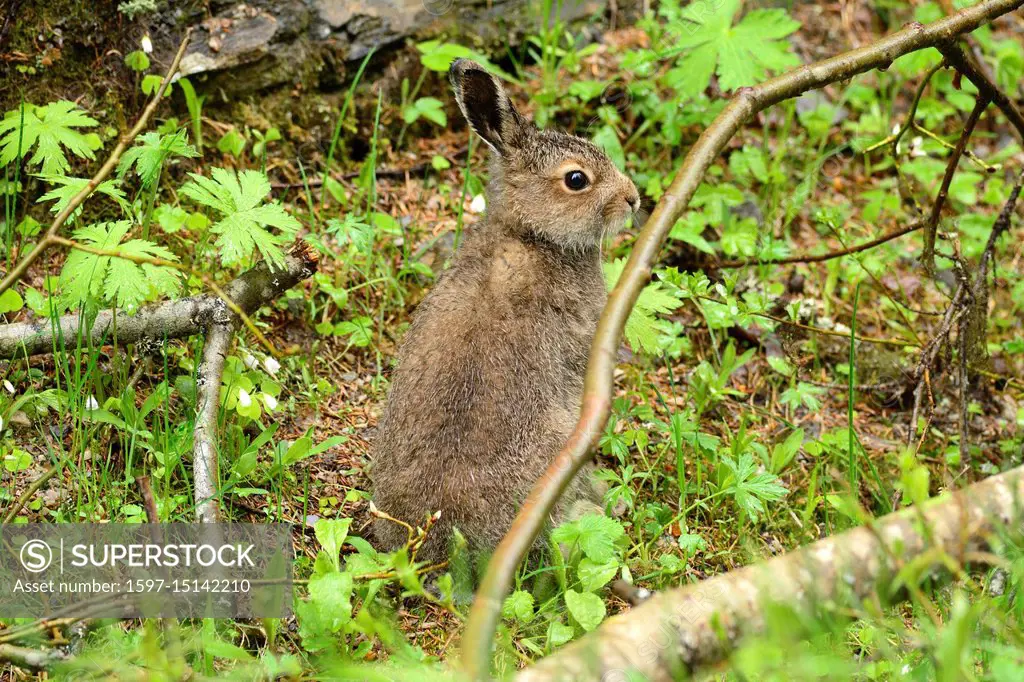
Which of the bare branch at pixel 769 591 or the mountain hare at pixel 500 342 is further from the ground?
the mountain hare at pixel 500 342

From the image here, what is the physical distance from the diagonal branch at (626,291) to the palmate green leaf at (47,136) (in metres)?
2.68

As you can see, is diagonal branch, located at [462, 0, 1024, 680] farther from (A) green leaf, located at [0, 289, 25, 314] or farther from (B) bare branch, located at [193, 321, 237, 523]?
(A) green leaf, located at [0, 289, 25, 314]

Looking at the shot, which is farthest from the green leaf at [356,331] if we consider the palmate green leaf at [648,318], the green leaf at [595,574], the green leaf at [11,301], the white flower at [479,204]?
the green leaf at [595,574]

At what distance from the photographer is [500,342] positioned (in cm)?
448

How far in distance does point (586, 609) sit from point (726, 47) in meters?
3.92

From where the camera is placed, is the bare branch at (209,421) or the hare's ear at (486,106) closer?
the bare branch at (209,421)

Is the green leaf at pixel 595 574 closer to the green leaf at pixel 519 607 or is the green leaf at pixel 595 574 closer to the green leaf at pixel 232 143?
the green leaf at pixel 519 607

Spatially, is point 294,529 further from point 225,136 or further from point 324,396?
point 225,136

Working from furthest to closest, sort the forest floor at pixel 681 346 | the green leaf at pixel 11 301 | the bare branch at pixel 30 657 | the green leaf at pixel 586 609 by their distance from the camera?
the green leaf at pixel 11 301
the forest floor at pixel 681 346
the green leaf at pixel 586 609
the bare branch at pixel 30 657

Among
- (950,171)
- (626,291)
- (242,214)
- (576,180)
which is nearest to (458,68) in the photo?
(576,180)

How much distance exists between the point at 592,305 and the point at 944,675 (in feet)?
9.60

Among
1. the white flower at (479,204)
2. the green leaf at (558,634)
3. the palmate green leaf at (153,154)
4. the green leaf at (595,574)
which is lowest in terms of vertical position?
the green leaf at (558,634)

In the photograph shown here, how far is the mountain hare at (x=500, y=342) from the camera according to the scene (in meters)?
4.24

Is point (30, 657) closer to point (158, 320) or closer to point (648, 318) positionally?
point (158, 320)
